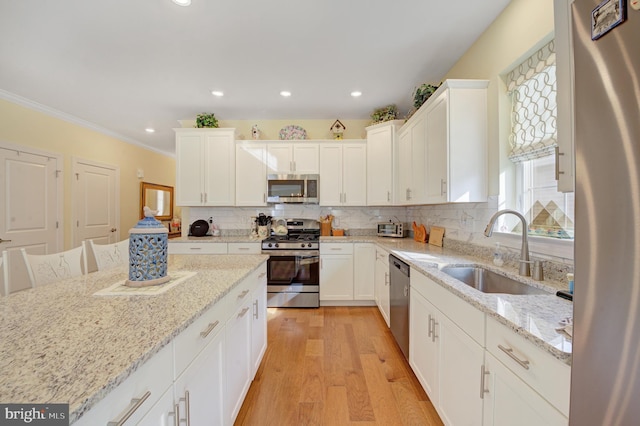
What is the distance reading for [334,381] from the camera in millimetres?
1881

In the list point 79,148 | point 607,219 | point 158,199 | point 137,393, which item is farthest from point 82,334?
point 158,199

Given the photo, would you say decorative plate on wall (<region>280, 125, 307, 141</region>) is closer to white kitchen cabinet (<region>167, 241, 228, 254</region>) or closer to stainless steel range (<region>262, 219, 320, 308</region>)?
stainless steel range (<region>262, 219, 320, 308</region>)

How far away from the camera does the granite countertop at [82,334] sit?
497 millimetres

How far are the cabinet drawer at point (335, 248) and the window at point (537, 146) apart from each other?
1756 millimetres

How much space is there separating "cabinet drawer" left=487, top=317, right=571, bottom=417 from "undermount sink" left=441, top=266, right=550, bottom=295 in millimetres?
603

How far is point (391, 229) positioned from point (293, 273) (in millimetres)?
1518

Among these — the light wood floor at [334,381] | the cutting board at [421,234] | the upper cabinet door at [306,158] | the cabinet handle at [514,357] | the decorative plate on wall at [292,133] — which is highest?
the decorative plate on wall at [292,133]

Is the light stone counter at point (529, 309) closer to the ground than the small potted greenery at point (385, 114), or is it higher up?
closer to the ground

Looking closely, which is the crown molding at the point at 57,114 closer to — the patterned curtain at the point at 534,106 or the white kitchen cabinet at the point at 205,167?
the white kitchen cabinet at the point at 205,167

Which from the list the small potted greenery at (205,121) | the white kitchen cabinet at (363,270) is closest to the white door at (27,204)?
the small potted greenery at (205,121)

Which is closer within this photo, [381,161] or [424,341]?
[424,341]

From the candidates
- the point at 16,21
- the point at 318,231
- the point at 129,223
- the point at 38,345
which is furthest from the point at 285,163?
the point at 129,223

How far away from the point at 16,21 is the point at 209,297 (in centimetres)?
264

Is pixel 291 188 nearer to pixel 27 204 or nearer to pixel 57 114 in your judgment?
pixel 27 204
